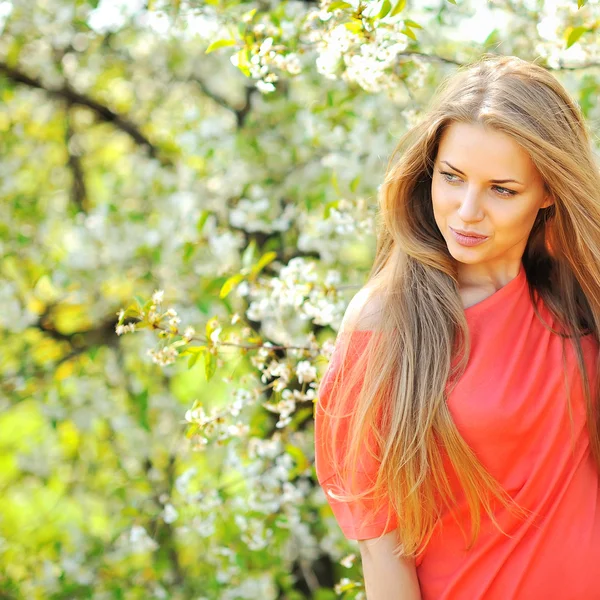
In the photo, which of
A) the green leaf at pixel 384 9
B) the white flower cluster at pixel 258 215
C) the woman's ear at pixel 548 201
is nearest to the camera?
the woman's ear at pixel 548 201

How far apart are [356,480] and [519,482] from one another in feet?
0.99

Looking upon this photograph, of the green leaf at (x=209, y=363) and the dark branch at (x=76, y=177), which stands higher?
the green leaf at (x=209, y=363)

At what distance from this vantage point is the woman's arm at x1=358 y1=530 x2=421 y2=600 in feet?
5.25

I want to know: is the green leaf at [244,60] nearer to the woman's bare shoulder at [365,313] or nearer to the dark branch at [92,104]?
the woman's bare shoulder at [365,313]

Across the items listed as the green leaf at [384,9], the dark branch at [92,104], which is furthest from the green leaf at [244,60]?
the dark branch at [92,104]

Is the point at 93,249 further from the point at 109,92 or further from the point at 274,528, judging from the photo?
the point at 274,528

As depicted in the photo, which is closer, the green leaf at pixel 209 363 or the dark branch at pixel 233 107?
the green leaf at pixel 209 363

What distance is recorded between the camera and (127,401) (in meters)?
3.58

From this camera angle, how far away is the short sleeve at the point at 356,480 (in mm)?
1609

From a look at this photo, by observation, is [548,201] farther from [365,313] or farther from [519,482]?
[519,482]

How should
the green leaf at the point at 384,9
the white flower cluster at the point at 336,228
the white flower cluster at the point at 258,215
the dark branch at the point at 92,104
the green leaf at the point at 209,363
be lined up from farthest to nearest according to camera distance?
the dark branch at the point at 92,104, the white flower cluster at the point at 258,215, the white flower cluster at the point at 336,228, the green leaf at the point at 209,363, the green leaf at the point at 384,9

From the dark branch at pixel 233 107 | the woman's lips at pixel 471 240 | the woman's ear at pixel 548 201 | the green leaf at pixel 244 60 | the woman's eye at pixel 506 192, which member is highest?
the woman's eye at pixel 506 192

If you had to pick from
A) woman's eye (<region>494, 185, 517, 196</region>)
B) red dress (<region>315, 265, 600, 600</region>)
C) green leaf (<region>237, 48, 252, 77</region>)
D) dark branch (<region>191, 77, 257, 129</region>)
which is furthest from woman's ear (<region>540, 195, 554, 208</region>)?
dark branch (<region>191, 77, 257, 129</region>)

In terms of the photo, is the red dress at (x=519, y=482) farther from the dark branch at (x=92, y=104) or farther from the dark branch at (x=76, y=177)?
the dark branch at (x=76, y=177)
